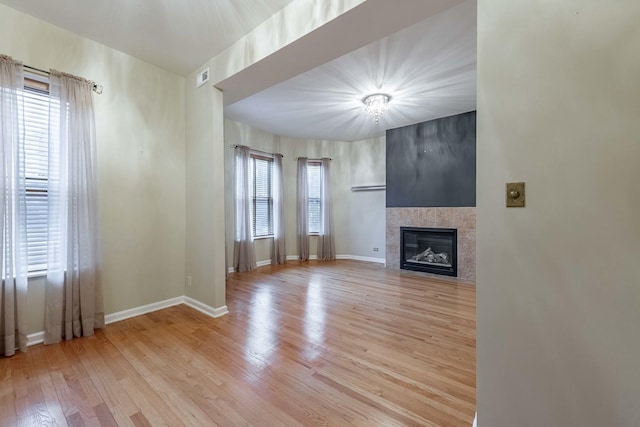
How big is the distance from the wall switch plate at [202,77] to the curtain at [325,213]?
365 centimetres

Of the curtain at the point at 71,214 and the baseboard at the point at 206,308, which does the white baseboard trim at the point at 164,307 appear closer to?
the baseboard at the point at 206,308

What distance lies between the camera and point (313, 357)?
215 cm

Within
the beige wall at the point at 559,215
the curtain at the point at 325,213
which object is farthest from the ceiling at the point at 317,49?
the curtain at the point at 325,213

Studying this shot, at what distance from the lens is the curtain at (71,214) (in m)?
2.36

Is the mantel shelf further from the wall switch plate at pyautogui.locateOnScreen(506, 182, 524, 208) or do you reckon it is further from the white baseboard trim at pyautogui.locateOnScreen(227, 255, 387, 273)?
the wall switch plate at pyautogui.locateOnScreen(506, 182, 524, 208)

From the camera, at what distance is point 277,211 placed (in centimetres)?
594

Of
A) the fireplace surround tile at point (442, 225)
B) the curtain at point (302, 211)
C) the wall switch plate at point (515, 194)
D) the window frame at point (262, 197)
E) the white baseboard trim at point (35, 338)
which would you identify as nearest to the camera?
the wall switch plate at point (515, 194)

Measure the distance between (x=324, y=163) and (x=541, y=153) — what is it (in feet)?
17.9

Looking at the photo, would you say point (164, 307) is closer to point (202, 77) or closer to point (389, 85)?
point (202, 77)

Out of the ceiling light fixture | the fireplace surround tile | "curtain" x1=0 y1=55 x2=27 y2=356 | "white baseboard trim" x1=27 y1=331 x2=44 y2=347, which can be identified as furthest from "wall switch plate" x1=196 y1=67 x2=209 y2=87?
the fireplace surround tile

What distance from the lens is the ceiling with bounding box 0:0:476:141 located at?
2.16 meters

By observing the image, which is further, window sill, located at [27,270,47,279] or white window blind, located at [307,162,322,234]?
white window blind, located at [307,162,322,234]

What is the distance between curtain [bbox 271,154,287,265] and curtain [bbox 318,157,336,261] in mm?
1060

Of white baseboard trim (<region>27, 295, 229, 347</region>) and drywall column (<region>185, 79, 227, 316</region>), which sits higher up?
drywall column (<region>185, 79, 227, 316</region>)
